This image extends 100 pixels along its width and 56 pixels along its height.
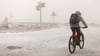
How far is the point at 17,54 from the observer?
12.8m

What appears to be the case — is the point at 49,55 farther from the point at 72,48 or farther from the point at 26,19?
the point at 26,19

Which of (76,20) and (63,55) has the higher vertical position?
(76,20)

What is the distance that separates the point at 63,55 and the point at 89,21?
122 ft

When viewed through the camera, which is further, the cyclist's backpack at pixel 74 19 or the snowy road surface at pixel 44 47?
the snowy road surface at pixel 44 47

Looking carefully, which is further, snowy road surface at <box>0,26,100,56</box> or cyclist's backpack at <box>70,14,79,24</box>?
snowy road surface at <box>0,26,100,56</box>

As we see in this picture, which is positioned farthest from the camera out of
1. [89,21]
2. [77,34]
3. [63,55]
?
[89,21]

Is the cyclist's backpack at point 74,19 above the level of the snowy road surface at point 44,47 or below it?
above

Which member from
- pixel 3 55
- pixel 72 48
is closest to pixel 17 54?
pixel 3 55

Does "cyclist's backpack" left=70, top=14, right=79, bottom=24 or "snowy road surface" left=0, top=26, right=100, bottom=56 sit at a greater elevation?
"cyclist's backpack" left=70, top=14, right=79, bottom=24

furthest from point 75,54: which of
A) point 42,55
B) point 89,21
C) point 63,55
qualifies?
point 89,21

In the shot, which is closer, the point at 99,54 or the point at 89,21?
the point at 99,54

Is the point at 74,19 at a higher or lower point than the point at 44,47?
higher

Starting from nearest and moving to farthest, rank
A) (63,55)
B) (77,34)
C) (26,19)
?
1. (63,55)
2. (77,34)
3. (26,19)

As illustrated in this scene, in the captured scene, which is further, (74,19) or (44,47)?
(44,47)
